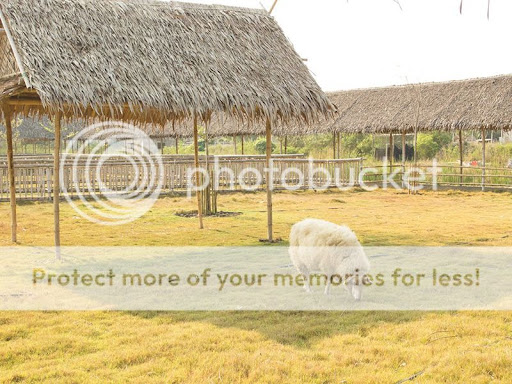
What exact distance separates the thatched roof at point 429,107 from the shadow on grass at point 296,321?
654 inches

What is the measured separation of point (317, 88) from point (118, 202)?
8.77m

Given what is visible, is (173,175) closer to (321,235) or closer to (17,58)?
(17,58)

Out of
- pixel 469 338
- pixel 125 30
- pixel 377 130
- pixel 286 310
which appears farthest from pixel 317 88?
pixel 377 130

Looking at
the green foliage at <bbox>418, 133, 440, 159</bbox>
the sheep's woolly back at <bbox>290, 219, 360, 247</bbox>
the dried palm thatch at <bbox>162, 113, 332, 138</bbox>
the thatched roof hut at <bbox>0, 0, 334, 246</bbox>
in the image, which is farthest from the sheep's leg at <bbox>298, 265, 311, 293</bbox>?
the green foliage at <bbox>418, 133, 440, 159</bbox>

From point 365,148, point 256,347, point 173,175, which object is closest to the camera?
point 256,347

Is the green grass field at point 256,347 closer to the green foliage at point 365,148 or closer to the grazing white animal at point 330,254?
the grazing white animal at point 330,254

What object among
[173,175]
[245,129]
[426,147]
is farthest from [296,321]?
[426,147]

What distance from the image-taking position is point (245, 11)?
12.2 m

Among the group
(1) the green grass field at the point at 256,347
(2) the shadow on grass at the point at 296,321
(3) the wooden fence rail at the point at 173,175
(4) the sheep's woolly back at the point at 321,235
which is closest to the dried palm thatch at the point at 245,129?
(3) the wooden fence rail at the point at 173,175

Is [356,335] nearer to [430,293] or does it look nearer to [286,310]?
[286,310]

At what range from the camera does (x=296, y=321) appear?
6113mm

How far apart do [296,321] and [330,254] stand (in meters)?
Answer: 1.02

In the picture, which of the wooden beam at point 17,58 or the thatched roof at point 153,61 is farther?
the thatched roof at point 153,61

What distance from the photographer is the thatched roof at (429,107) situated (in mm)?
21625
